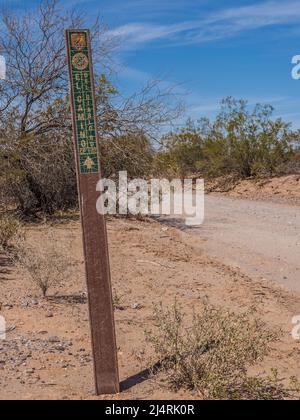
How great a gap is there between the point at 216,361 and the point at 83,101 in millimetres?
2160

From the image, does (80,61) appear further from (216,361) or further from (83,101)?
(216,361)

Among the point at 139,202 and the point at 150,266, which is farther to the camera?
the point at 139,202

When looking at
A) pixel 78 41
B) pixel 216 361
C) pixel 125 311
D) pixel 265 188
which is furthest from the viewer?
pixel 265 188

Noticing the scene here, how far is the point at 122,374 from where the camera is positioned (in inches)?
188

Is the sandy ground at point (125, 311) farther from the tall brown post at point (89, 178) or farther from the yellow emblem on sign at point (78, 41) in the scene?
the yellow emblem on sign at point (78, 41)

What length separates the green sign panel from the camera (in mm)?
4184

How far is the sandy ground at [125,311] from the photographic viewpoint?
14.9ft

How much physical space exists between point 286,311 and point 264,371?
196cm

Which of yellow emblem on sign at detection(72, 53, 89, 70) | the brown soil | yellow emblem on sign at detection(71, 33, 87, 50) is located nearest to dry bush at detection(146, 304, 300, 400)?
yellow emblem on sign at detection(72, 53, 89, 70)

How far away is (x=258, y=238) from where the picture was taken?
38.4ft

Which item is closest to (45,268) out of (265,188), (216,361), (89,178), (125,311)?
(125,311)

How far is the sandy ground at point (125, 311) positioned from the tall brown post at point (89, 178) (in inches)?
20.7
